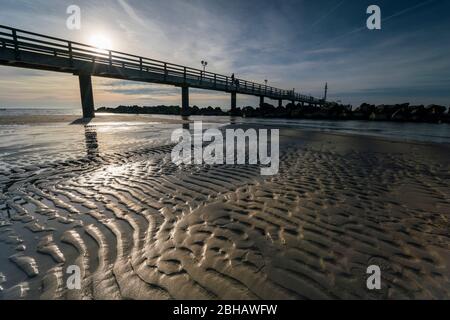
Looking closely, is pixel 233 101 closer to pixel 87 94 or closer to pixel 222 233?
pixel 87 94

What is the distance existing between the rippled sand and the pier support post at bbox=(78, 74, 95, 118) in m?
16.3

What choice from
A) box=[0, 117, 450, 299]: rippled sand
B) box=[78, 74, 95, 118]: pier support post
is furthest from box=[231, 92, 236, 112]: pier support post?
box=[0, 117, 450, 299]: rippled sand

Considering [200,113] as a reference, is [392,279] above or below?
below

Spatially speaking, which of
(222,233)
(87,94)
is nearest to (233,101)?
(87,94)

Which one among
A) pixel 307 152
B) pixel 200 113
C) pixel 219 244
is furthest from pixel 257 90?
pixel 219 244

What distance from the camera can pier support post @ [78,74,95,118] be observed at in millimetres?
18875

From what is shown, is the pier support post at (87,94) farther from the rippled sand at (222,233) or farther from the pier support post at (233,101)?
the pier support post at (233,101)

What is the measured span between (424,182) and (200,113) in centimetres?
4840

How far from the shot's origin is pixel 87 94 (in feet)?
63.9

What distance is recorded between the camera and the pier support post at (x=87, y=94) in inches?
743

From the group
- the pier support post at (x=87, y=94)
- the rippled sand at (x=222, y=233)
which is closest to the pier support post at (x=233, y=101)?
the pier support post at (x=87, y=94)

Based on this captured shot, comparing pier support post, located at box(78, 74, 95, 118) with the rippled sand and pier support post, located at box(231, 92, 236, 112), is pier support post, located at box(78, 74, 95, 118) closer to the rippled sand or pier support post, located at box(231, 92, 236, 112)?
the rippled sand

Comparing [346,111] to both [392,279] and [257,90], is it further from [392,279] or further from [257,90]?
[392,279]

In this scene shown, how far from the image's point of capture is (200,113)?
50.9 metres
